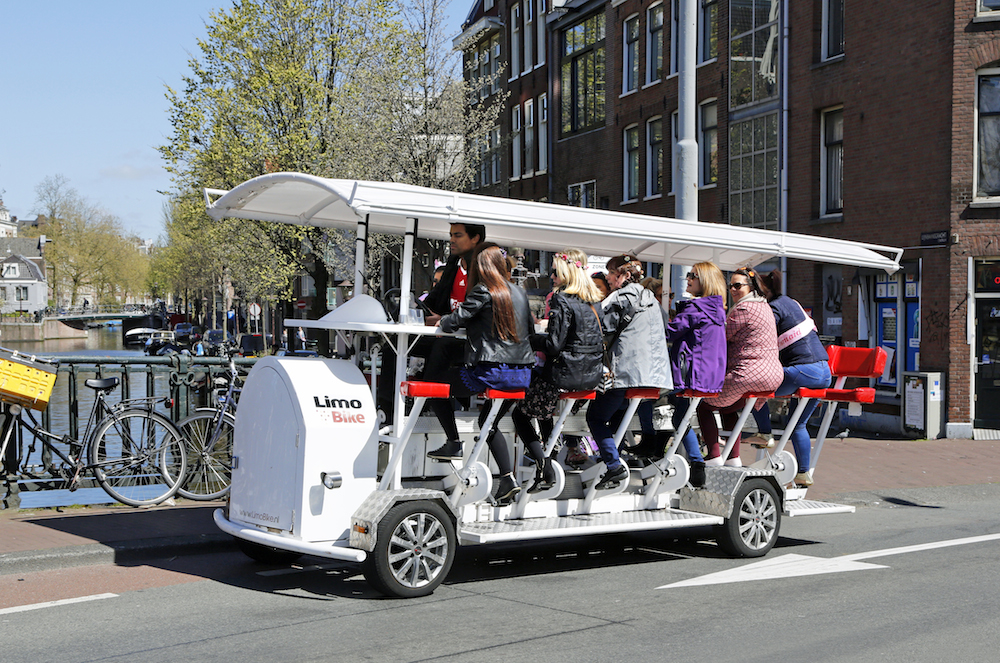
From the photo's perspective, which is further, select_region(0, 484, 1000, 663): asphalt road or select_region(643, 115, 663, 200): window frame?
select_region(643, 115, 663, 200): window frame

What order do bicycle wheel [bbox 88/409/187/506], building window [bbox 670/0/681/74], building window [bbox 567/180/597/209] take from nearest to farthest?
bicycle wheel [bbox 88/409/187/506], building window [bbox 670/0/681/74], building window [bbox 567/180/597/209]

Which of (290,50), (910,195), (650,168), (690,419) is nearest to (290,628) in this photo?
(690,419)

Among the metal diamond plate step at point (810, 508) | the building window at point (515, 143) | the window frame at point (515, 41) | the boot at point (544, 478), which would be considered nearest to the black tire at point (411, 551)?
the boot at point (544, 478)

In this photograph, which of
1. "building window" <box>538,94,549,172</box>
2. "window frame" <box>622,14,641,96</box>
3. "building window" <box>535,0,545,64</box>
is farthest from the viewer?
"building window" <box>535,0,545,64</box>

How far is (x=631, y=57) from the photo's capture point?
30016mm

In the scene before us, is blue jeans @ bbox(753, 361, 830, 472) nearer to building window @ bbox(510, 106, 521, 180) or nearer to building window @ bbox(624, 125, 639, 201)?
building window @ bbox(624, 125, 639, 201)

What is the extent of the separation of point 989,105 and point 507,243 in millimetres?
13084

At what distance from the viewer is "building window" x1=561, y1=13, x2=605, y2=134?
32125 millimetres

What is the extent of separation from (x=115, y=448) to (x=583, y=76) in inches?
1031

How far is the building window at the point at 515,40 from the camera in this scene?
3884cm

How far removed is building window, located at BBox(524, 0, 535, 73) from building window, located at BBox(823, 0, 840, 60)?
16.8 m

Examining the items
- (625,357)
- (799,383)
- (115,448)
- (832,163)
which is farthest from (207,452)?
(832,163)

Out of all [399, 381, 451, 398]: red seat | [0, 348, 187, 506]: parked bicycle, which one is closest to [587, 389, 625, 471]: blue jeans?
[399, 381, 451, 398]: red seat

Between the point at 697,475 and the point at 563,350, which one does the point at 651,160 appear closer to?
the point at 697,475
